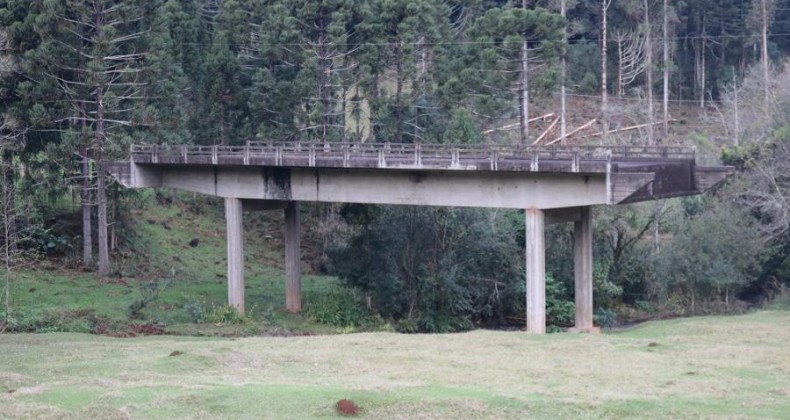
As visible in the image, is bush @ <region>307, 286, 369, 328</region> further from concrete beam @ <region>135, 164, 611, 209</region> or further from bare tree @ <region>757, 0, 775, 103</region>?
bare tree @ <region>757, 0, 775, 103</region>

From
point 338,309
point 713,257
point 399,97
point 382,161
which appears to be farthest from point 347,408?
point 399,97

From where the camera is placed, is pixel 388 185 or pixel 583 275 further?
pixel 388 185

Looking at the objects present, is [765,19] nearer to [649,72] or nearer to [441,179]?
[649,72]

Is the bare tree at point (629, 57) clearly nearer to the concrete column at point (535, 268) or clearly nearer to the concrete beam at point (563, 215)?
the concrete beam at point (563, 215)

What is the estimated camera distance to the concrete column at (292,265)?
51.4 meters

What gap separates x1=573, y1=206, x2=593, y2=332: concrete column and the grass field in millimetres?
4523

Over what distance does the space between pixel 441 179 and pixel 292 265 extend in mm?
10584

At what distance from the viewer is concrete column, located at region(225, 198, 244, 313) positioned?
49375 millimetres

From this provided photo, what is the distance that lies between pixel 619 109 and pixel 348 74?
26197 millimetres


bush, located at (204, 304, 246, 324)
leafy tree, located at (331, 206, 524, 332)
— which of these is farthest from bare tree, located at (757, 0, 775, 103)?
bush, located at (204, 304, 246, 324)

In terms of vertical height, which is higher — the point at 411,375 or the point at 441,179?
the point at 441,179

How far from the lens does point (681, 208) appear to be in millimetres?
59906

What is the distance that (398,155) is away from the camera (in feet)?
147

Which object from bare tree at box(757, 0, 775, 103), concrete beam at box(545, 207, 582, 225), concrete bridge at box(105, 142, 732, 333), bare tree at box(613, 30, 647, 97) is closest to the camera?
concrete bridge at box(105, 142, 732, 333)
